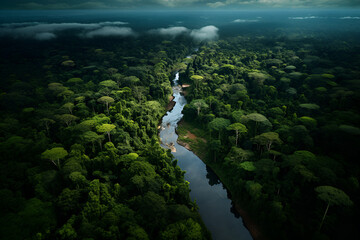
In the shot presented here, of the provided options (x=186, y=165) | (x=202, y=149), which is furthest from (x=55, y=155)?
(x=202, y=149)

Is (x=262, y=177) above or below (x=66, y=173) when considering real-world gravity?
below

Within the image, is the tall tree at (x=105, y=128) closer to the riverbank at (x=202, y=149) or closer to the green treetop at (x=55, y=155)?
the green treetop at (x=55, y=155)

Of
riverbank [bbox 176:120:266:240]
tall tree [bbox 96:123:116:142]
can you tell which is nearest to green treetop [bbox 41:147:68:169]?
tall tree [bbox 96:123:116:142]

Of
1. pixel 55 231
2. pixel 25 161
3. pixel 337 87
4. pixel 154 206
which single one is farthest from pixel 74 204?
pixel 337 87

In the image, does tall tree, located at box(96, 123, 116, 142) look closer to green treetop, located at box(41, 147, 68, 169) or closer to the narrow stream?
green treetop, located at box(41, 147, 68, 169)

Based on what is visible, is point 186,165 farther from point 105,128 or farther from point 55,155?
point 55,155

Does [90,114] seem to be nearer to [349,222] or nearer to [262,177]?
[262,177]
